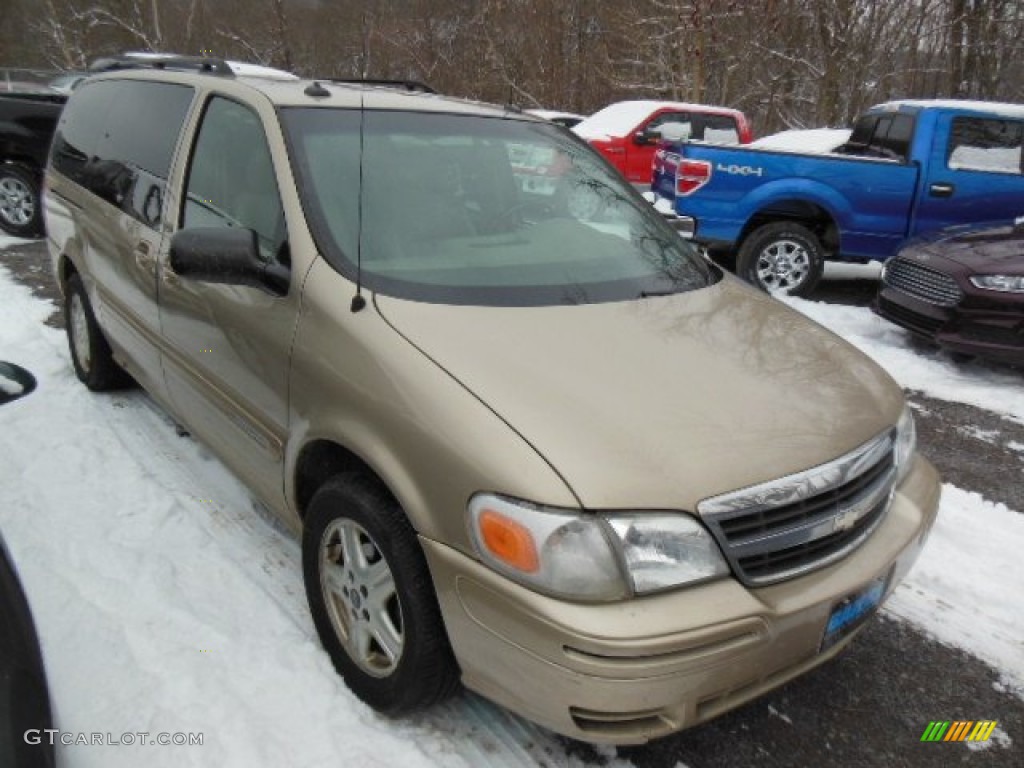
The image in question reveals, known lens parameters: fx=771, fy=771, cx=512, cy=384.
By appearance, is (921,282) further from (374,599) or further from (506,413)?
(374,599)

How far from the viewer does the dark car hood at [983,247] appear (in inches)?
213

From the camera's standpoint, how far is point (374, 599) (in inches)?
86.5

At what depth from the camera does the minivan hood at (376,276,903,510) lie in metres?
1.82

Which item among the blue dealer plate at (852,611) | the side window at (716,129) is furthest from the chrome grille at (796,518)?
the side window at (716,129)

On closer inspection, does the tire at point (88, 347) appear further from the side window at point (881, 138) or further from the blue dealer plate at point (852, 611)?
the side window at point (881, 138)

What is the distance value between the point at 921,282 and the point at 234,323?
5.18 metres

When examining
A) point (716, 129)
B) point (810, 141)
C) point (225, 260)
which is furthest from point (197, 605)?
point (716, 129)

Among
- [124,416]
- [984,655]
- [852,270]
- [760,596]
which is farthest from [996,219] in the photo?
[124,416]

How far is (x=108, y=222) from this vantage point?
12.0 ft

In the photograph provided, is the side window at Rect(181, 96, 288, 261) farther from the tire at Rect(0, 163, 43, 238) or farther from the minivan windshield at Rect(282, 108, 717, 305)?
the tire at Rect(0, 163, 43, 238)

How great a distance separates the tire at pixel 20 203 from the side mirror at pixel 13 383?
7.92 meters

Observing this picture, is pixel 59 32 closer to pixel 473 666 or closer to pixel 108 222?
pixel 108 222

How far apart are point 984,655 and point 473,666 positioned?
1990mm

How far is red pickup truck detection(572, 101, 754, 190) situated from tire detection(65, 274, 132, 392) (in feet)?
25.4
